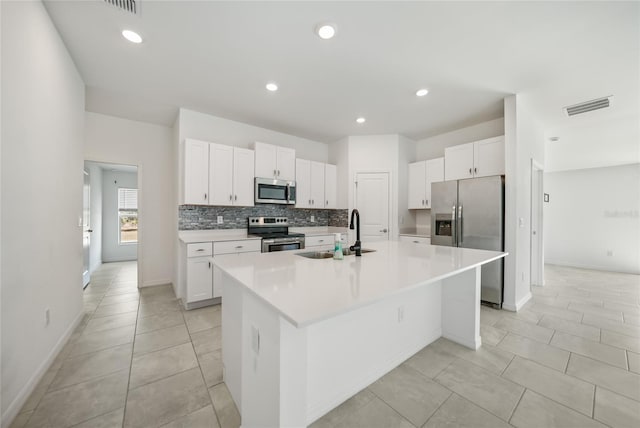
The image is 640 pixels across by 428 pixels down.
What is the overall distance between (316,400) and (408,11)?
267cm

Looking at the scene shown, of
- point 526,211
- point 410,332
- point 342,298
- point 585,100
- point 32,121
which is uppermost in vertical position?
point 585,100

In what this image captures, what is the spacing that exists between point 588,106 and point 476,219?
6.54 feet

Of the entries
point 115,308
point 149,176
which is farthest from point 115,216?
point 115,308

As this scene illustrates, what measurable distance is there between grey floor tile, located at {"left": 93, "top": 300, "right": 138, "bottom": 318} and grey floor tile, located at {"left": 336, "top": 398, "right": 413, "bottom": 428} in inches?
116

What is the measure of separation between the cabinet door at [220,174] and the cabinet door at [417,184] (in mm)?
3181

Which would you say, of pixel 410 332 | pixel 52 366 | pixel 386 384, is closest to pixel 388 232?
pixel 410 332

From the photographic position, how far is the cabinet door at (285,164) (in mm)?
4068

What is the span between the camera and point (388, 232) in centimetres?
446

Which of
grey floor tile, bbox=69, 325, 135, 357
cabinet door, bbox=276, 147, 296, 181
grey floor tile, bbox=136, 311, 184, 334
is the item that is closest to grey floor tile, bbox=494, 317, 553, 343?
cabinet door, bbox=276, 147, 296, 181

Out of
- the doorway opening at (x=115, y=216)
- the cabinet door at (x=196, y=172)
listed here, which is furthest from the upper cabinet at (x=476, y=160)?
the doorway opening at (x=115, y=216)

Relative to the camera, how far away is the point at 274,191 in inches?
157

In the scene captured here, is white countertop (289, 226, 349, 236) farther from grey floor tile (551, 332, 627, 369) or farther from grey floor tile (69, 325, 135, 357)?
grey floor tile (551, 332, 627, 369)

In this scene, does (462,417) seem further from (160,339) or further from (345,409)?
(160,339)

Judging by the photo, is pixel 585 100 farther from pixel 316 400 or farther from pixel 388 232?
pixel 316 400
